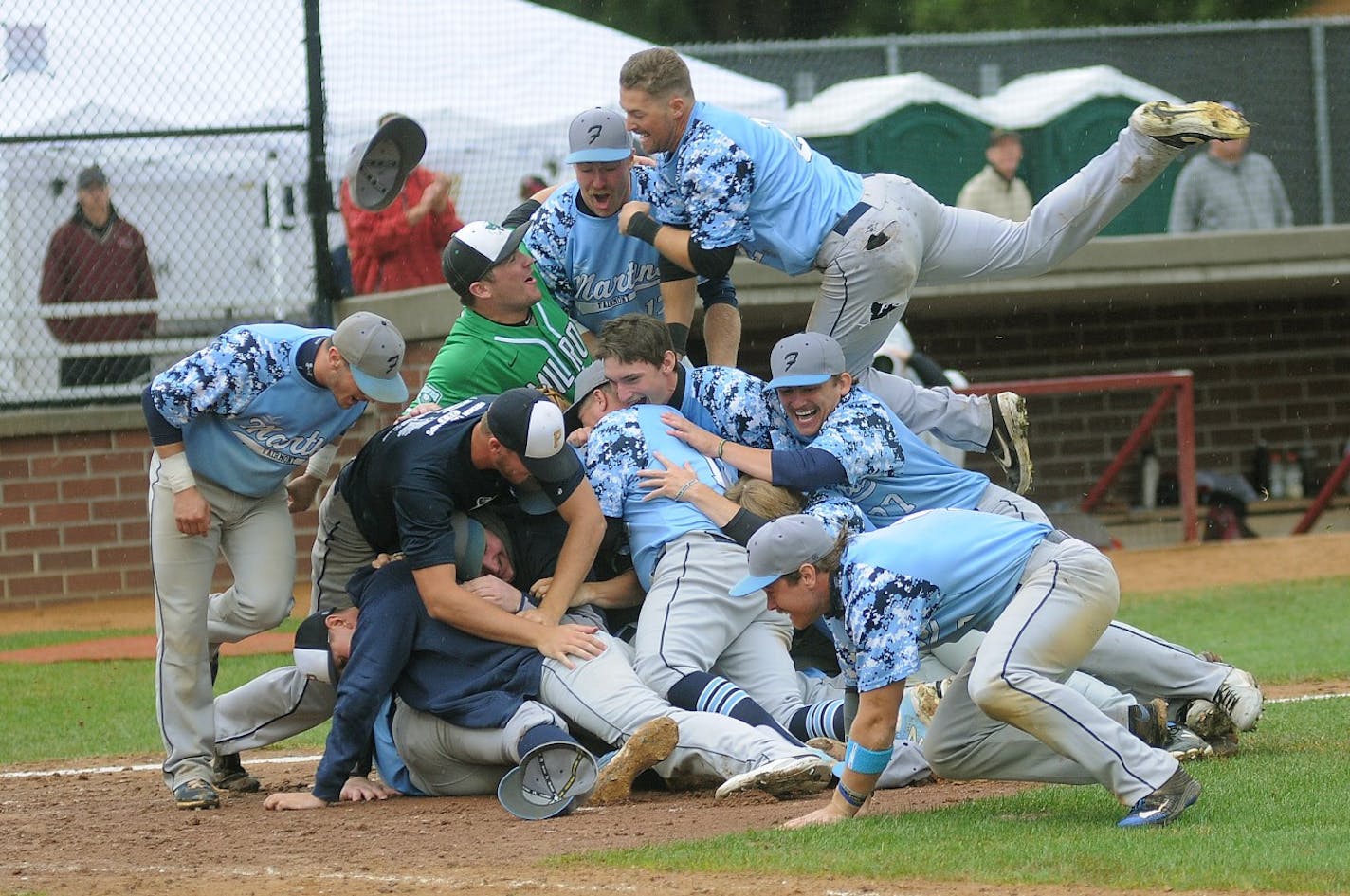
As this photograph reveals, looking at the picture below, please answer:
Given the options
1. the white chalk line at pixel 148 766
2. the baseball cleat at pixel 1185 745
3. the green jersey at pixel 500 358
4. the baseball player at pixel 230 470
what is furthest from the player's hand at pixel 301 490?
the baseball cleat at pixel 1185 745

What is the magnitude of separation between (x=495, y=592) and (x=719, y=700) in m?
0.95

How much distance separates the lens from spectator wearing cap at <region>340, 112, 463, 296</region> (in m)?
12.9

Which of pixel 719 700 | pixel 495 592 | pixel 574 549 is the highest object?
pixel 574 549

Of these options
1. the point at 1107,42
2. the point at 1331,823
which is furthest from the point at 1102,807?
the point at 1107,42

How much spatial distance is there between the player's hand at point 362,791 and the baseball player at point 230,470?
524mm

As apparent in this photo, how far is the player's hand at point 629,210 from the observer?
7.44 metres

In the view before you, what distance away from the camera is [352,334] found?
21.7ft

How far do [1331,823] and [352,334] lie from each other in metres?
3.77

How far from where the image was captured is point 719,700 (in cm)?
666

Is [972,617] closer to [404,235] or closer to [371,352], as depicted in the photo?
[371,352]

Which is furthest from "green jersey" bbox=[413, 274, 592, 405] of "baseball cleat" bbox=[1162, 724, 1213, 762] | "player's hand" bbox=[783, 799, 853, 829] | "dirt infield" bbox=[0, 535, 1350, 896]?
"baseball cleat" bbox=[1162, 724, 1213, 762]

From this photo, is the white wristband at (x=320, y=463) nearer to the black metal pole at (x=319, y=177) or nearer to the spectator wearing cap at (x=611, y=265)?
the spectator wearing cap at (x=611, y=265)

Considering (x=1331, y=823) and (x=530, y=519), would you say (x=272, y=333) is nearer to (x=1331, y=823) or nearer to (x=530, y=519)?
(x=530, y=519)

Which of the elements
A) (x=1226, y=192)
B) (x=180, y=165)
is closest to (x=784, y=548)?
(x=180, y=165)
